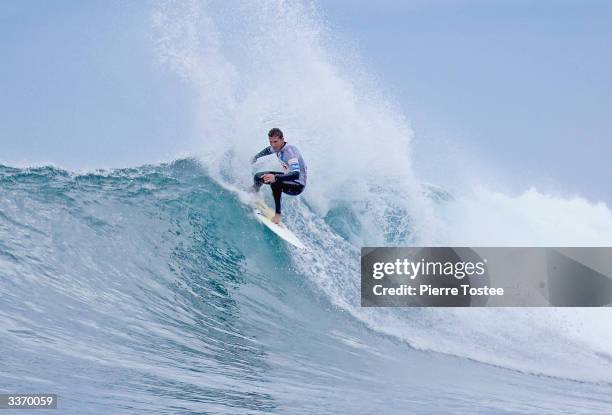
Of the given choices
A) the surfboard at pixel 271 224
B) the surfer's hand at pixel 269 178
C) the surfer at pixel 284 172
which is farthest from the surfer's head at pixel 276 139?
the surfboard at pixel 271 224

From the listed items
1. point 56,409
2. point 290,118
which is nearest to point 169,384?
point 56,409

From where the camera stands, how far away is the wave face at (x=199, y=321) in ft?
12.6

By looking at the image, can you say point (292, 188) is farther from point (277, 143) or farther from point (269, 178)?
point (277, 143)

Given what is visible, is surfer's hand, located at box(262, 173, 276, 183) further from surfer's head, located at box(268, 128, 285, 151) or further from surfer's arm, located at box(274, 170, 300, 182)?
surfer's head, located at box(268, 128, 285, 151)

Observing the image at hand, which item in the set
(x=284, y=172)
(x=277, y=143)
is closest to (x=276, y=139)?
(x=277, y=143)

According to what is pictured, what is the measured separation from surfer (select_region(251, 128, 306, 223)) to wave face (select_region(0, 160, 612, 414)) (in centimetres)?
55

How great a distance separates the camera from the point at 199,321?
17.2 feet

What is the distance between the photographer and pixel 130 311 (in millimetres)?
5008

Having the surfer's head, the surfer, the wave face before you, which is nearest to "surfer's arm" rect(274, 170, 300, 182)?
the surfer

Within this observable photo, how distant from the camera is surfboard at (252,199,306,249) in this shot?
6266 millimetres

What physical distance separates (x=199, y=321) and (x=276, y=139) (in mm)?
1854

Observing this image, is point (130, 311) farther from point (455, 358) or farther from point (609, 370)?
point (609, 370)

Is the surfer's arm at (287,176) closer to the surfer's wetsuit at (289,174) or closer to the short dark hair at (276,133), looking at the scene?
the surfer's wetsuit at (289,174)

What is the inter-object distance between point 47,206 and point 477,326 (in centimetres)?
434
